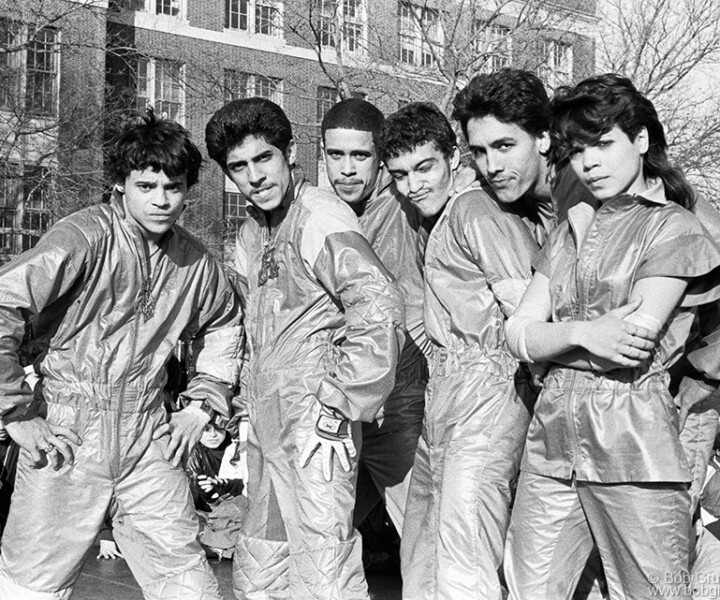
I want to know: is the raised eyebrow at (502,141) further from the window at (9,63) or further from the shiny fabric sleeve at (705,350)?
the window at (9,63)

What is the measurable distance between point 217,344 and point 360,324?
2.60 ft

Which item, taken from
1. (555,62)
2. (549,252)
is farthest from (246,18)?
(549,252)

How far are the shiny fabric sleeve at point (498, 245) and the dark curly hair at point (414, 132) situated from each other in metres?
0.51

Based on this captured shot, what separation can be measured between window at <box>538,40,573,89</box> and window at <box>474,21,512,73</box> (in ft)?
2.42

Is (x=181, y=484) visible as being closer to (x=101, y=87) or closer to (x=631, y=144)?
(x=631, y=144)

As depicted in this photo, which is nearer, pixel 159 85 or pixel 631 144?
pixel 631 144

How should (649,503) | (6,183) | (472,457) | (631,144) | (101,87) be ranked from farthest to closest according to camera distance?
(101,87) → (6,183) → (472,457) → (631,144) → (649,503)

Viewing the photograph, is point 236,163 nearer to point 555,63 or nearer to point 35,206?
point 555,63

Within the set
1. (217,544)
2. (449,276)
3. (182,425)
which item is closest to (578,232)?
(449,276)

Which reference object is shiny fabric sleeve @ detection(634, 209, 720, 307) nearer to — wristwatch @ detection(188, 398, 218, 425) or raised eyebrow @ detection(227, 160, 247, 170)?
raised eyebrow @ detection(227, 160, 247, 170)

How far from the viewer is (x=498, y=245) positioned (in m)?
3.71

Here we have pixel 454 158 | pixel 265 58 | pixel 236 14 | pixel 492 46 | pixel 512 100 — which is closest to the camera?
pixel 512 100

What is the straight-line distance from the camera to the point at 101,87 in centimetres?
2200

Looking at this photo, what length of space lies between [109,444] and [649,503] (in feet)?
6.40
